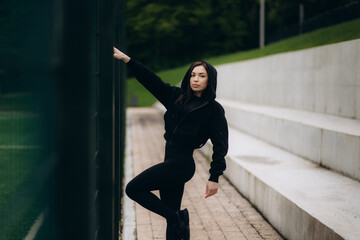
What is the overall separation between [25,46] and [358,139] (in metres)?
5.03

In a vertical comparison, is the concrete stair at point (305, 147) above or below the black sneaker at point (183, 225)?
above

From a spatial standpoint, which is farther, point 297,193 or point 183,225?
point 297,193

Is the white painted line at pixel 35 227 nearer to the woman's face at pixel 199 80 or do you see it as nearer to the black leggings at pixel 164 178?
the black leggings at pixel 164 178

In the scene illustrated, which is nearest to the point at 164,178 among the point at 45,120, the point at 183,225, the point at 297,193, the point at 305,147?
the point at 183,225

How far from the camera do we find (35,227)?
4.50 feet

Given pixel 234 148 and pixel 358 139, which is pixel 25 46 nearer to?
pixel 358 139

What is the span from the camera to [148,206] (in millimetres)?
4078

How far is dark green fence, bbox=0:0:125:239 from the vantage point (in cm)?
115

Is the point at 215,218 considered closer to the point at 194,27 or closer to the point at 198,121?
the point at 198,121

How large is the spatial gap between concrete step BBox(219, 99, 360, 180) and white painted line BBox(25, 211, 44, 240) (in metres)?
4.87

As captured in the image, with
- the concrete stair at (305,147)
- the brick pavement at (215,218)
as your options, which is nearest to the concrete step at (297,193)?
the concrete stair at (305,147)

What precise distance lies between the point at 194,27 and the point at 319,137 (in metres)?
52.4

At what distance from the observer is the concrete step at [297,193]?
408 cm

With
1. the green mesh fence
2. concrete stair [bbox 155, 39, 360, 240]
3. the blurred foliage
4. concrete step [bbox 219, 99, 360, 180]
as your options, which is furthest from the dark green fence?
the blurred foliage
